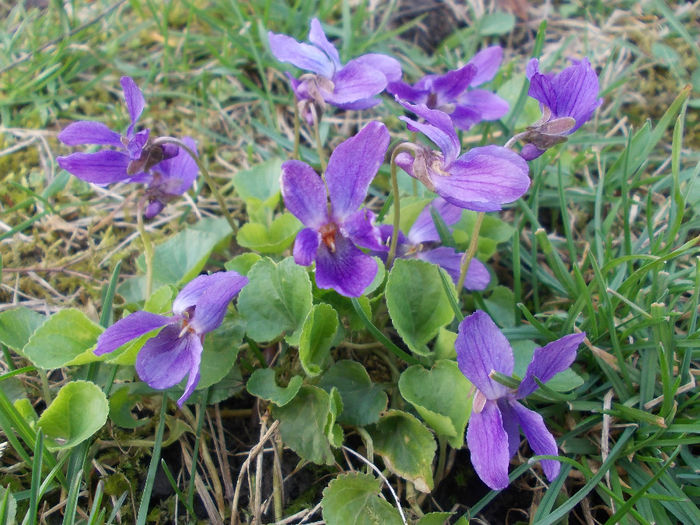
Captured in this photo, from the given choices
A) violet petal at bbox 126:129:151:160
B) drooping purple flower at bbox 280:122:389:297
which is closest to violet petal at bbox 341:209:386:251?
drooping purple flower at bbox 280:122:389:297

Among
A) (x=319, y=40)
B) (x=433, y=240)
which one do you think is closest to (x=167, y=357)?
(x=433, y=240)

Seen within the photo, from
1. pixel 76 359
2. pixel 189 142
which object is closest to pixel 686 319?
pixel 189 142

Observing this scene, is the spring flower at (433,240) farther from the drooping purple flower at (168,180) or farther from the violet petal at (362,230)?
the drooping purple flower at (168,180)

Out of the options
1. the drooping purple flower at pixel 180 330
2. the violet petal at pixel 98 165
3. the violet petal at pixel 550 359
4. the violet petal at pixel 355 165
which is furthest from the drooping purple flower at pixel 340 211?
the violet petal at pixel 98 165

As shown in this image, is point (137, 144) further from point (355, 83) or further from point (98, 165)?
point (355, 83)

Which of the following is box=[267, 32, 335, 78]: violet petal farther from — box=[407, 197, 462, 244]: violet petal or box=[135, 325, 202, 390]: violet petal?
box=[135, 325, 202, 390]: violet petal

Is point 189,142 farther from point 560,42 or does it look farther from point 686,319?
point 560,42

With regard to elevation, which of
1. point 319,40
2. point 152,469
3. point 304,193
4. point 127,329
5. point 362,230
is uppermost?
point 319,40

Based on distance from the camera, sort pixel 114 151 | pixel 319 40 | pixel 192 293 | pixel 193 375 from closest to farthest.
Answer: pixel 193 375
pixel 192 293
pixel 114 151
pixel 319 40
